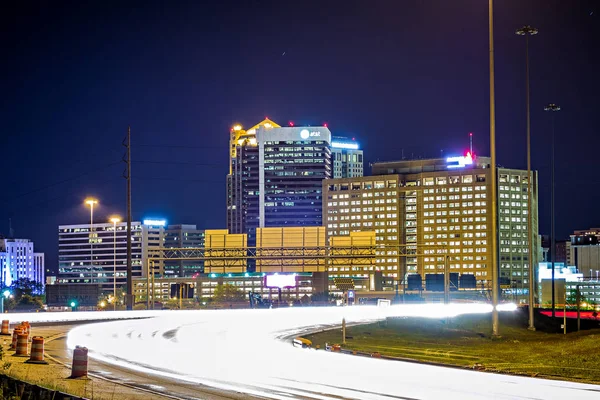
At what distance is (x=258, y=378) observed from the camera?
2317 cm

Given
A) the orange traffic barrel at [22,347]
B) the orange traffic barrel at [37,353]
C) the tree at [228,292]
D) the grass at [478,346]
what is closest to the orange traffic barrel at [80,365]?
the orange traffic barrel at [37,353]

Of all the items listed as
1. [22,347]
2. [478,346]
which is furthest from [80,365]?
[478,346]

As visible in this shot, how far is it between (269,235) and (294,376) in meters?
109

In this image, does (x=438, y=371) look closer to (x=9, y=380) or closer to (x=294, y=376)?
(x=294, y=376)

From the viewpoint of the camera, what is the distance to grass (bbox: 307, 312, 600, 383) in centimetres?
2625

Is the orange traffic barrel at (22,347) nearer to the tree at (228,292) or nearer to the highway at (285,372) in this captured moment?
the highway at (285,372)

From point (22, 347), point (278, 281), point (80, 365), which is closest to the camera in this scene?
point (80, 365)

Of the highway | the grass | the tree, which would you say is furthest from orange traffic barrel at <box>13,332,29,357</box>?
the tree

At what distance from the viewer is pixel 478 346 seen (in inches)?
1479

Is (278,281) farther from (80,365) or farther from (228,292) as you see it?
(80,365)

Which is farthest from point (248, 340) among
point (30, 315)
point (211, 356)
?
point (30, 315)

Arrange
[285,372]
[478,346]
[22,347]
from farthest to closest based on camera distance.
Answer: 1. [478,346]
2. [22,347]
3. [285,372]

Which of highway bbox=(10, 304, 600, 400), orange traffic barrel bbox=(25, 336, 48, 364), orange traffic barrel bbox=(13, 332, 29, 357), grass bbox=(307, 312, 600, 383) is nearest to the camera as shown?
highway bbox=(10, 304, 600, 400)

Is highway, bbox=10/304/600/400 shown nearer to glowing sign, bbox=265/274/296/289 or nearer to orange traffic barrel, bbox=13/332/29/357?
orange traffic barrel, bbox=13/332/29/357
